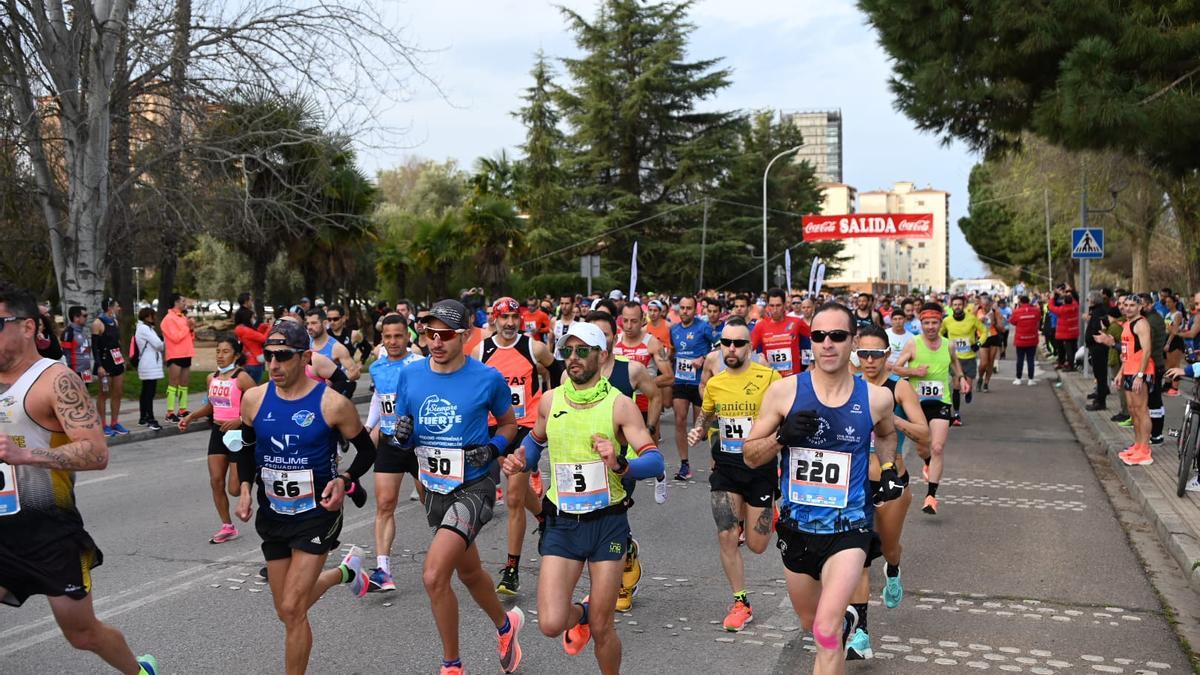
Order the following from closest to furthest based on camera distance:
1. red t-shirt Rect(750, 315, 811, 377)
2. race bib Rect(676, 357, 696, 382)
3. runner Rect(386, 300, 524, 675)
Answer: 1. runner Rect(386, 300, 524, 675)
2. race bib Rect(676, 357, 696, 382)
3. red t-shirt Rect(750, 315, 811, 377)

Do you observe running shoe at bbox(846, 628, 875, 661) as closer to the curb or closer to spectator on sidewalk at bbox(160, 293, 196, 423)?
the curb

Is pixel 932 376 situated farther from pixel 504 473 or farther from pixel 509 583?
pixel 504 473

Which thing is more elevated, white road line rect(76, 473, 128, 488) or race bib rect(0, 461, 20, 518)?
race bib rect(0, 461, 20, 518)

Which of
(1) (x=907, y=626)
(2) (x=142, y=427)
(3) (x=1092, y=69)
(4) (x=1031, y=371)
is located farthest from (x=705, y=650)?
(4) (x=1031, y=371)

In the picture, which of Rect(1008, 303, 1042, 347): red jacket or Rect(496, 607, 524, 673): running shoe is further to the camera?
Rect(1008, 303, 1042, 347): red jacket

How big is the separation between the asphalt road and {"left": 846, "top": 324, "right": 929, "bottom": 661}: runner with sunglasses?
0.15 metres

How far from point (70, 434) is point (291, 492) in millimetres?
1007

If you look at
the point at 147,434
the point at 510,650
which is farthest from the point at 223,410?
the point at 147,434

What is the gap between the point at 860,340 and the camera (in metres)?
6.89

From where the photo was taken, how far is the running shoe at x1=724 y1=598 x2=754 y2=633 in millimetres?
5820

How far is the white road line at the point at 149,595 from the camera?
18.5 ft

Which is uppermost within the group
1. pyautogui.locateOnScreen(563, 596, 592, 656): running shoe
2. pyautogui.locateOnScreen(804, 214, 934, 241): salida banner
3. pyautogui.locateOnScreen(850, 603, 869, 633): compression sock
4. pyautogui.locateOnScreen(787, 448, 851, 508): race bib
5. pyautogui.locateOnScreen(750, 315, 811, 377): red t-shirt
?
pyautogui.locateOnScreen(804, 214, 934, 241): salida banner

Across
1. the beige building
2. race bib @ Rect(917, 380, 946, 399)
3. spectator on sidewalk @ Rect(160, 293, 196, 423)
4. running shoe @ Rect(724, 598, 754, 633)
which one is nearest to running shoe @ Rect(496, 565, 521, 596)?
running shoe @ Rect(724, 598, 754, 633)

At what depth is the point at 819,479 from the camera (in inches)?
178
